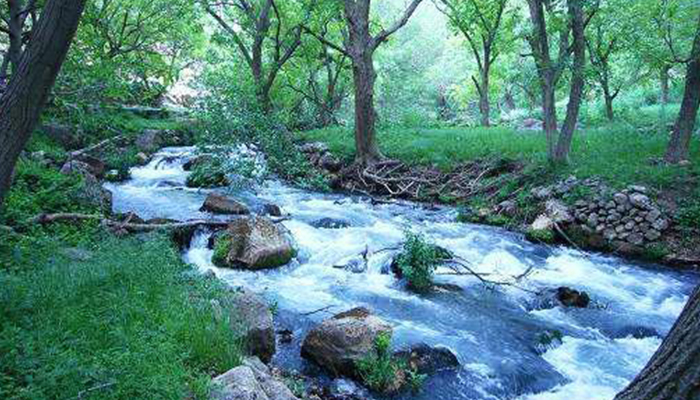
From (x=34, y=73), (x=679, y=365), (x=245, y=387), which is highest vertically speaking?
(x=34, y=73)

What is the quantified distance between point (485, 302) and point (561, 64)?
732 centimetres

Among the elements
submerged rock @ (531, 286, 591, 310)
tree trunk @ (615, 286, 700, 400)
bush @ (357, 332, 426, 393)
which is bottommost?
submerged rock @ (531, 286, 591, 310)

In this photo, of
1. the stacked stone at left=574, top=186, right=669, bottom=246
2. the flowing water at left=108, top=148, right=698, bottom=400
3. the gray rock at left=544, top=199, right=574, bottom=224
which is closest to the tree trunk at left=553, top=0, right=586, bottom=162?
the gray rock at left=544, top=199, right=574, bottom=224

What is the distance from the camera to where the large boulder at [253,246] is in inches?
348

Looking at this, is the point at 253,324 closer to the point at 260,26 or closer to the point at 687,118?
the point at 687,118

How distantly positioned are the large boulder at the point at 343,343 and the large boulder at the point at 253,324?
18.7 inches

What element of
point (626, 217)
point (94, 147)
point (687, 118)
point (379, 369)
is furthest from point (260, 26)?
point (379, 369)

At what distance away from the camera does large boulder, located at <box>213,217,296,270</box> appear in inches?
348

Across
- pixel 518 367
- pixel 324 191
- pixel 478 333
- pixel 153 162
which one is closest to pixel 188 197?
pixel 324 191

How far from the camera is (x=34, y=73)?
12.5ft

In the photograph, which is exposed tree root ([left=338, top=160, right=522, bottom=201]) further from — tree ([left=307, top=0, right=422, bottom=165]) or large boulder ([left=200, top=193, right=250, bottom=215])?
large boulder ([left=200, top=193, right=250, bottom=215])

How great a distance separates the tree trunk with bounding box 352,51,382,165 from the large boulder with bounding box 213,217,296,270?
25.6 ft

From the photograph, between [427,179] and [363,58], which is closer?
[427,179]

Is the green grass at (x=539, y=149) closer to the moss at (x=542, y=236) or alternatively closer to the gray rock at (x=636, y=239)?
the gray rock at (x=636, y=239)
